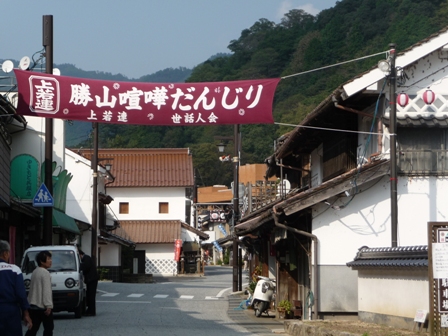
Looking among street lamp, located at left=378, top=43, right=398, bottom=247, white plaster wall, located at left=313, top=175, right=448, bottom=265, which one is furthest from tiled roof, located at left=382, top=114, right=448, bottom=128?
white plaster wall, located at left=313, top=175, right=448, bottom=265

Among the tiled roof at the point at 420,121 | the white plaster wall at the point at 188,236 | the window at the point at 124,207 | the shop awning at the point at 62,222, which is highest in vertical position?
the tiled roof at the point at 420,121

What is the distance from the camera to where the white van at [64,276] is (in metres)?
20.4

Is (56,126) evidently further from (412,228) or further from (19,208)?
(412,228)

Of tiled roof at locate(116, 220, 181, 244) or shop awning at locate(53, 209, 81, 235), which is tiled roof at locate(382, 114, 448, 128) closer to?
shop awning at locate(53, 209, 81, 235)

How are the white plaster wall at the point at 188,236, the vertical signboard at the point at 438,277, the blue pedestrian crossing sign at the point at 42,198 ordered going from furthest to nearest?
the white plaster wall at the point at 188,236 → the blue pedestrian crossing sign at the point at 42,198 → the vertical signboard at the point at 438,277

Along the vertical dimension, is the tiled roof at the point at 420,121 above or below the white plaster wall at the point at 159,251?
above

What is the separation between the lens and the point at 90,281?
21.2 m

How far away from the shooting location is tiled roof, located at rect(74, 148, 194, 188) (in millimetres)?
64000

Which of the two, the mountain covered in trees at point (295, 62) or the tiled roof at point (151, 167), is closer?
the tiled roof at point (151, 167)

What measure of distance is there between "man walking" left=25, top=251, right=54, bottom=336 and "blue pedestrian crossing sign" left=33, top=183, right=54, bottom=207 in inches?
267

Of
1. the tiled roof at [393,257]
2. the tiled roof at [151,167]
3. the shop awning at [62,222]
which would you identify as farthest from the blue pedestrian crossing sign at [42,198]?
the tiled roof at [151,167]

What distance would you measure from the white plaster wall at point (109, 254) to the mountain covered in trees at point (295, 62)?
84.5 feet

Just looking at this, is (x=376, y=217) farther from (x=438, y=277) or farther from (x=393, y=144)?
(x=438, y=277)

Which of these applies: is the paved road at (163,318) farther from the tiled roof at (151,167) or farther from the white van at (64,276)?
the tiled roof at (151,167)
